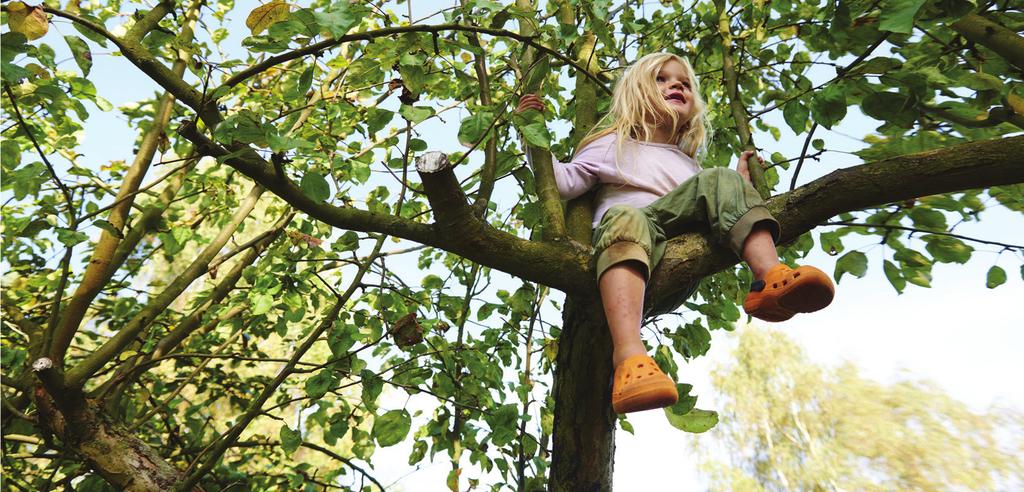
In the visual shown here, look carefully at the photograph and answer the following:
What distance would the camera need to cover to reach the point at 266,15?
68.1 inches

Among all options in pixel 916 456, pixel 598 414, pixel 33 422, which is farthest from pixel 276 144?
pixel 916 456

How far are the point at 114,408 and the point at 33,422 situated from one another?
466mm

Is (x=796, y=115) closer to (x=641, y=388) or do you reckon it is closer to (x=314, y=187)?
(x=641, y=388)

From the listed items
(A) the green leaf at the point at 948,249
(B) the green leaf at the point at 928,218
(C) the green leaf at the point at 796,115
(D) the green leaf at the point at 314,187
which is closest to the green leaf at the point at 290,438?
(D) the green leaf at the point at 314,187

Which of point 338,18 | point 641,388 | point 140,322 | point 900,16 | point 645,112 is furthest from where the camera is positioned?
point 140,322

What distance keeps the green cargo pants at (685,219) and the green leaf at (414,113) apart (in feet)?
1.91

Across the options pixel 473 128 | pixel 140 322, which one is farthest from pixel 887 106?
pixel 140 322

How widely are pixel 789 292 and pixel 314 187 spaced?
1253 mm

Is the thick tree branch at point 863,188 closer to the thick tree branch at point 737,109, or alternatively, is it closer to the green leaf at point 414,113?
the thick tree branch at point 737,109

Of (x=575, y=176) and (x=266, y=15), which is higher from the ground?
(x=575, y=176)

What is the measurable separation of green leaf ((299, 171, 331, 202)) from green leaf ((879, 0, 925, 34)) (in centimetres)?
131

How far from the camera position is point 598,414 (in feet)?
6.77

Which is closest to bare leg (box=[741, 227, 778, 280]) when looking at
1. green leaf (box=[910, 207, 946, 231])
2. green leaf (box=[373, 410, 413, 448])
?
green leaf (box=[910, 207, 946, 231])

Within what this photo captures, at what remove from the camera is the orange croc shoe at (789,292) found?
1.71 m
